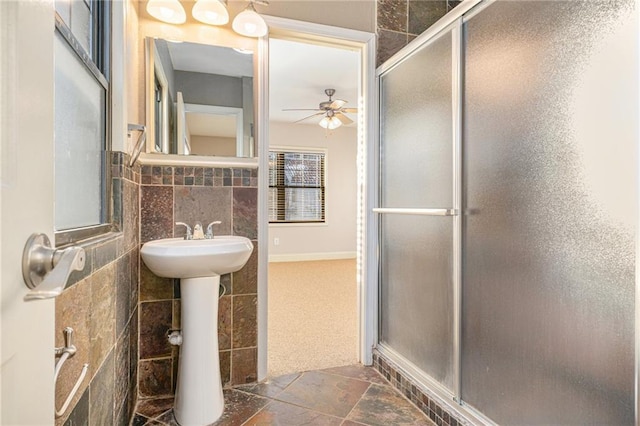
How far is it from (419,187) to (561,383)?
3.33ft

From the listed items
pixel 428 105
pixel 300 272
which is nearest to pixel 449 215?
pixel 428 105

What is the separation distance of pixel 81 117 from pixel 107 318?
2.14 ft

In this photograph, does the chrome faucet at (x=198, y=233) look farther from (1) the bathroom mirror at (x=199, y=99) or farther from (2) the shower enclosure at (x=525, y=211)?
(2) the shower enclosure at (x=525, y=211)

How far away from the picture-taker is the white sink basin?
1.47 metres

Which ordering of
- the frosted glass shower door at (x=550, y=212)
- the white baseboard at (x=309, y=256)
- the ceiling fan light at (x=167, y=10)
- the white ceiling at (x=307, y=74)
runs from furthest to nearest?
the white baseboard at (x=309, y=256) < the white ceiling at (x=307, y=74) < the ceiling fan light at (x=167, y=10) < the frosted glass shower door at (x=550, y=212)

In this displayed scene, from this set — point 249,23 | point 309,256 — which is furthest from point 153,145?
point 309,256

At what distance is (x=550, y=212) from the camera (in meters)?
1.14

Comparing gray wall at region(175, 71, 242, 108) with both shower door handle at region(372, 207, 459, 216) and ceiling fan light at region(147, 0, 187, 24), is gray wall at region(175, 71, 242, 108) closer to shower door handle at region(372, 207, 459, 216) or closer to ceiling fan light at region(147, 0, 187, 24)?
ceiling fan light at region(147, 0, 187, 24)

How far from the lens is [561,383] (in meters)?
1.11

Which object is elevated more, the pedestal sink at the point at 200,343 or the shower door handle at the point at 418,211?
the shower door handle at the point at 418,211

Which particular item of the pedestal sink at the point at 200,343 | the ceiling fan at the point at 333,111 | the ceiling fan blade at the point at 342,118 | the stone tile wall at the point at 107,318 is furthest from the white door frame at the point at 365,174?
the ceiling fan blade at the point at 342,118

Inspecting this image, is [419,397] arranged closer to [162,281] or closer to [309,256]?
[162,281]

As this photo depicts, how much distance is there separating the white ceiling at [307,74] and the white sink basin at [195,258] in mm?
1903

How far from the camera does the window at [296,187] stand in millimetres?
6203
